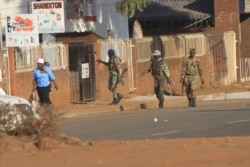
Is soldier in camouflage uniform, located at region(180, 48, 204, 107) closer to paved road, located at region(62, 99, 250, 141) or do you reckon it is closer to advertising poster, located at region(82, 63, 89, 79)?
paved road, located at region(62, 99, 250, 141)

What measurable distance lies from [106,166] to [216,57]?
2710 cm

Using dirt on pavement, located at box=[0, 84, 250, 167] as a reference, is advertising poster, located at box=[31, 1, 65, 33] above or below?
above

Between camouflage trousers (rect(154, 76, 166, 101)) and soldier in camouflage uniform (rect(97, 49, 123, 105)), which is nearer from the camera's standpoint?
camouflage trousers (rect(154, 76, 166, 101))

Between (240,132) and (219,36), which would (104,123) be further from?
(219,36)

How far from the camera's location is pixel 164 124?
20.6m

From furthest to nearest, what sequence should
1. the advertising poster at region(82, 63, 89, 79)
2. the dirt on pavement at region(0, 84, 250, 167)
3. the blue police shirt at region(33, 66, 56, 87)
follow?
the advertising poster at region(82, 63, 89, 79) → the blue police shirt at region(33, 66, 56, 87) → the dirt on pavement at region(0, 84, 250, 167)

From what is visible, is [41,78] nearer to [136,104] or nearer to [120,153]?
[136,104]

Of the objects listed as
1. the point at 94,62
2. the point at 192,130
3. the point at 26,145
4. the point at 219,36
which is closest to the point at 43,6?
the point at 94,62

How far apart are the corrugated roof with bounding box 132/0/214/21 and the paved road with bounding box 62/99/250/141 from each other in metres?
16.5

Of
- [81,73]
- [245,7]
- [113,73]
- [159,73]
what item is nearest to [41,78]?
[159,73]

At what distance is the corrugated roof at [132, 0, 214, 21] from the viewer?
4259 cm

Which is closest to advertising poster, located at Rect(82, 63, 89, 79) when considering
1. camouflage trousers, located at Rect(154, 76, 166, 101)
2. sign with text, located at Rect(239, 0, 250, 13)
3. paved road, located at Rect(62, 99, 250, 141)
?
camouflage trousers, located at Rect(154, 76, 166, 101)

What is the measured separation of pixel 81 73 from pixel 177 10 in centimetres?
1432

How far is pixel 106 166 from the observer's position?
11.3m
